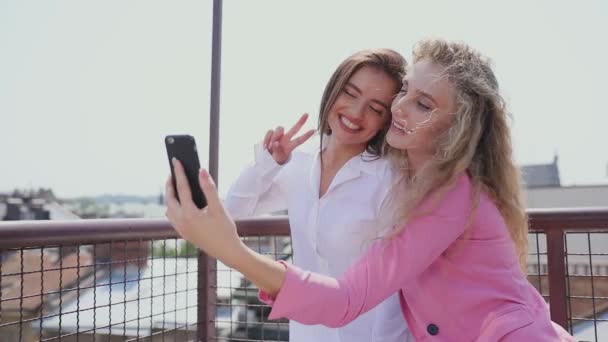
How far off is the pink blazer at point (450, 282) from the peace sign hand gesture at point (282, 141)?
1.86ft

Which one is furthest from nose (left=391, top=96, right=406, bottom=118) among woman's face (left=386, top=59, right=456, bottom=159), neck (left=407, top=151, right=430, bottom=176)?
neck (left=407, top=151, right=430, bottom=176)

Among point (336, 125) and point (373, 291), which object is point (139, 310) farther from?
point (373, 291)

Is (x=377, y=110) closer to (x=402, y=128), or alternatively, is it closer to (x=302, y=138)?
(x=302, y=138)

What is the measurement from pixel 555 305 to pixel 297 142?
1.05 metres

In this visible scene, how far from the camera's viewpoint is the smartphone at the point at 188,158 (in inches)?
30.7

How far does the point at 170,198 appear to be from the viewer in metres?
0.80

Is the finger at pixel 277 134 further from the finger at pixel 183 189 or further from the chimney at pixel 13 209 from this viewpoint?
the chimney at pixel 13 209

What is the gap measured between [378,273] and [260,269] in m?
0.22

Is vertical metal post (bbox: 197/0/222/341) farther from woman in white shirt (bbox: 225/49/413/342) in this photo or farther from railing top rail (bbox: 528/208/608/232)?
railing top rail (bbox: 528/208/608/232)

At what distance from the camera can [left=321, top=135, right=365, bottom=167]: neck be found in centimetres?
170

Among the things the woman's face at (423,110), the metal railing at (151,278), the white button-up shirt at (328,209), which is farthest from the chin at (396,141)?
the metal railing at (151,278)

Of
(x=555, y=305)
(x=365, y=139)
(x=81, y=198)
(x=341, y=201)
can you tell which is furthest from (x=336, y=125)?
(x=81, y=198)

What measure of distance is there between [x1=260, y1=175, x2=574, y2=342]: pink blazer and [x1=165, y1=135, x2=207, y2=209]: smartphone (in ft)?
0.72

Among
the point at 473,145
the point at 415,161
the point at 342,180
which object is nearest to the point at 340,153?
the point at 342,180
